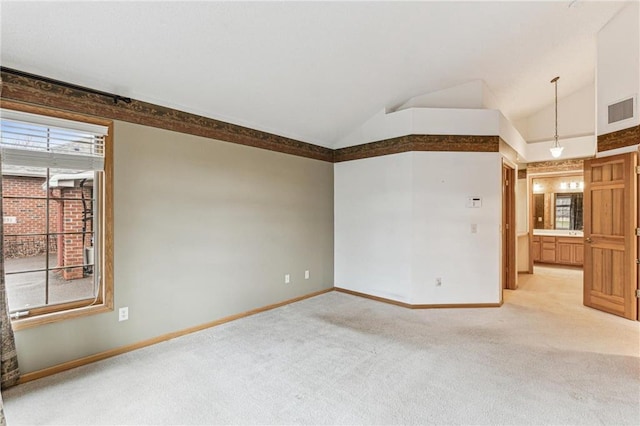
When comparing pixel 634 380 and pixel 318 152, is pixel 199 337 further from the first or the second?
pixel 634 380

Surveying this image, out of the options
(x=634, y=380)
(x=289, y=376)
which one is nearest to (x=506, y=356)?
(x=634, y=380)

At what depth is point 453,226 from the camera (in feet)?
14.0

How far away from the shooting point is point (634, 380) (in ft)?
7.82

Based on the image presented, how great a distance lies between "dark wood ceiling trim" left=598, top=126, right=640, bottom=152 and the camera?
359cm

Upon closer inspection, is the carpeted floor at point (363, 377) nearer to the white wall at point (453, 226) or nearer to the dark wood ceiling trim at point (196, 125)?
the white wall at point (453, 226)

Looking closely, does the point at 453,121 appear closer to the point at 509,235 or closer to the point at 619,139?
the point at 619,139

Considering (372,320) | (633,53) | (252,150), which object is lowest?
(372,320)

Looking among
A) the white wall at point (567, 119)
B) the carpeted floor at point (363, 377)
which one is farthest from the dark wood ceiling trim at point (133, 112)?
the white wall at point (567, 119)

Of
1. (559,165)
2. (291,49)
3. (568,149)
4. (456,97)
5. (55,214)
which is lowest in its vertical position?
(55,214)

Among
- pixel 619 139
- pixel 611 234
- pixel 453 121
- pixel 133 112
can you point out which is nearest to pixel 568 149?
pixel 619 139

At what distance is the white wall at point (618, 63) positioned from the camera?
3.48 m

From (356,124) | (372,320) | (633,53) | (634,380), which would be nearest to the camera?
(634,380)

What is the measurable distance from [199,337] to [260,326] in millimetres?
673

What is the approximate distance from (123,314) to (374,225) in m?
3.37
